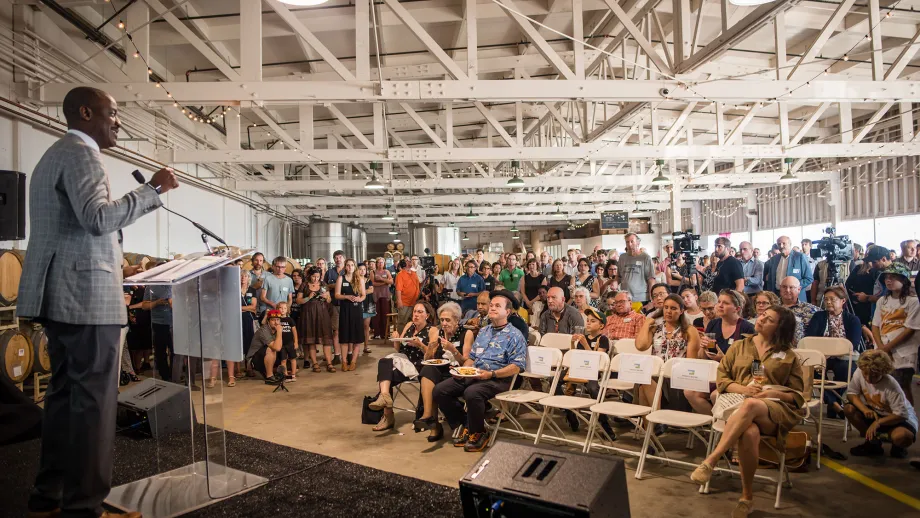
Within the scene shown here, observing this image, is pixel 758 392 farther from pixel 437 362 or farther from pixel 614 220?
pixel 614 220

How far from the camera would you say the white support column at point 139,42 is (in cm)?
631

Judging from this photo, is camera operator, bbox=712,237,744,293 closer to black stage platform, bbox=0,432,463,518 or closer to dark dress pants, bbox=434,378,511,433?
dark dress pants, bbox=434,378,511,433

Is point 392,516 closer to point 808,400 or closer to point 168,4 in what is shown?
point 808,400

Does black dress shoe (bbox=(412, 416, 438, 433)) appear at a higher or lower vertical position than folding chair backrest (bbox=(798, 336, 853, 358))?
lower

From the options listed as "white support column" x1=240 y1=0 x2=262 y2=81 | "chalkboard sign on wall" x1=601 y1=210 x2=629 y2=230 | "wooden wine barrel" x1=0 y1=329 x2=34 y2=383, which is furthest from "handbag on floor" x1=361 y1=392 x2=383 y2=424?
"chalkboard sign on wall" x1=601 y1=210 x2=629 y2=230

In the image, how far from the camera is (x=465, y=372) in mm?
4352

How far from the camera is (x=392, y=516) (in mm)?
2926

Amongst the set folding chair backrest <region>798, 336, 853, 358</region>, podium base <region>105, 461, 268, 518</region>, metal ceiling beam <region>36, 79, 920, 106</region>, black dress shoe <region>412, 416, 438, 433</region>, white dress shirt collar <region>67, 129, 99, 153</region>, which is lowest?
black dress shoe <region>412, 416, 438, 433</region>

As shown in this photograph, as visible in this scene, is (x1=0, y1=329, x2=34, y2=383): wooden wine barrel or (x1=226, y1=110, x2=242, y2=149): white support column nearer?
(x1=0, y1=329, x2=34, y2=383): wooden wine barrel

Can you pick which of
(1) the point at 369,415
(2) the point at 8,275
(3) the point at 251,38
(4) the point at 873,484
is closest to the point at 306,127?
(3) the point at 251,38

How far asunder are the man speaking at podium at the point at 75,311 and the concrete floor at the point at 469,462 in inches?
33.1

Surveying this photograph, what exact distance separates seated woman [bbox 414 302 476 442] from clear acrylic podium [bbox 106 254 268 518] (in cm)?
180

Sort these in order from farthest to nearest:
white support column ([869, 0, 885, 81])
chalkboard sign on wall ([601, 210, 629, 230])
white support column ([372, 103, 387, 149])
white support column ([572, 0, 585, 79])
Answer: chalkboard sign on wall ([601, 210, 629, 230]), white support column ([372, 103, 387, 149]), white support column ([572, 0, 585, 79]), white support column ([869, 0, 885, 81])

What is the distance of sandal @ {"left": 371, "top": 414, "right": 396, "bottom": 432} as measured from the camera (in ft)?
16.0
